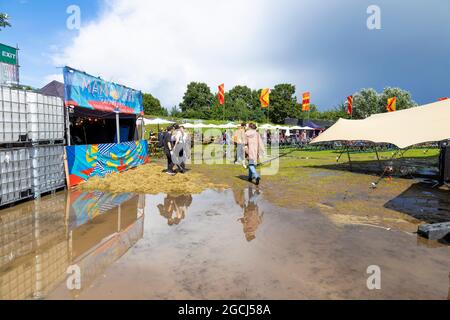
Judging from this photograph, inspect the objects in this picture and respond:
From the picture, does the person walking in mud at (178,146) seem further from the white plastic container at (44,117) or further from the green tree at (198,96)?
the green tree at (198,96)

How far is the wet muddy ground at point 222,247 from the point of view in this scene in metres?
3.69

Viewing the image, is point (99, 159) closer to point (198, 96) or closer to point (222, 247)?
point (222, 247)

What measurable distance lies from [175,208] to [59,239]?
2852mm

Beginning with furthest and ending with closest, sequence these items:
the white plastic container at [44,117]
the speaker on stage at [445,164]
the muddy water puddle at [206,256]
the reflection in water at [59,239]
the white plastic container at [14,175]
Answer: the speaker on stage at [445,164] < the white plastic container at [44,117] < the white plastic container at [14,175] < the reflection in water at [59,239] < the muddy water puddle at [206,256]

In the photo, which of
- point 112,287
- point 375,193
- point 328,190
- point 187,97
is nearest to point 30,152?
point 112,287

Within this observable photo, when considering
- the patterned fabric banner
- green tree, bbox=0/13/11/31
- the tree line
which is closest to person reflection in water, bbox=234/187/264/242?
the patterned fabric banner

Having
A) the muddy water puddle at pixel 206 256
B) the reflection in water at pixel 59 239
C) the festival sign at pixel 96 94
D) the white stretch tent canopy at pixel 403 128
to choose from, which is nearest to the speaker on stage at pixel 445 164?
the white stretch tent canopy at pixel 403 128

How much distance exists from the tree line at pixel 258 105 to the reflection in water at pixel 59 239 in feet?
148

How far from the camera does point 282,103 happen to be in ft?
284

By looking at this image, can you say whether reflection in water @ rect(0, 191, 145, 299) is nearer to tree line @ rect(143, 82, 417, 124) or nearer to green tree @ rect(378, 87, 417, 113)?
tree line @ rect(143, 82, 417, 124)

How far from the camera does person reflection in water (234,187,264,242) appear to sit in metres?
5.88

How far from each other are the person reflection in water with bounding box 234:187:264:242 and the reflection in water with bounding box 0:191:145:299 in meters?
2.10

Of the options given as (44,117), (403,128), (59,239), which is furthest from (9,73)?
(403,128)
